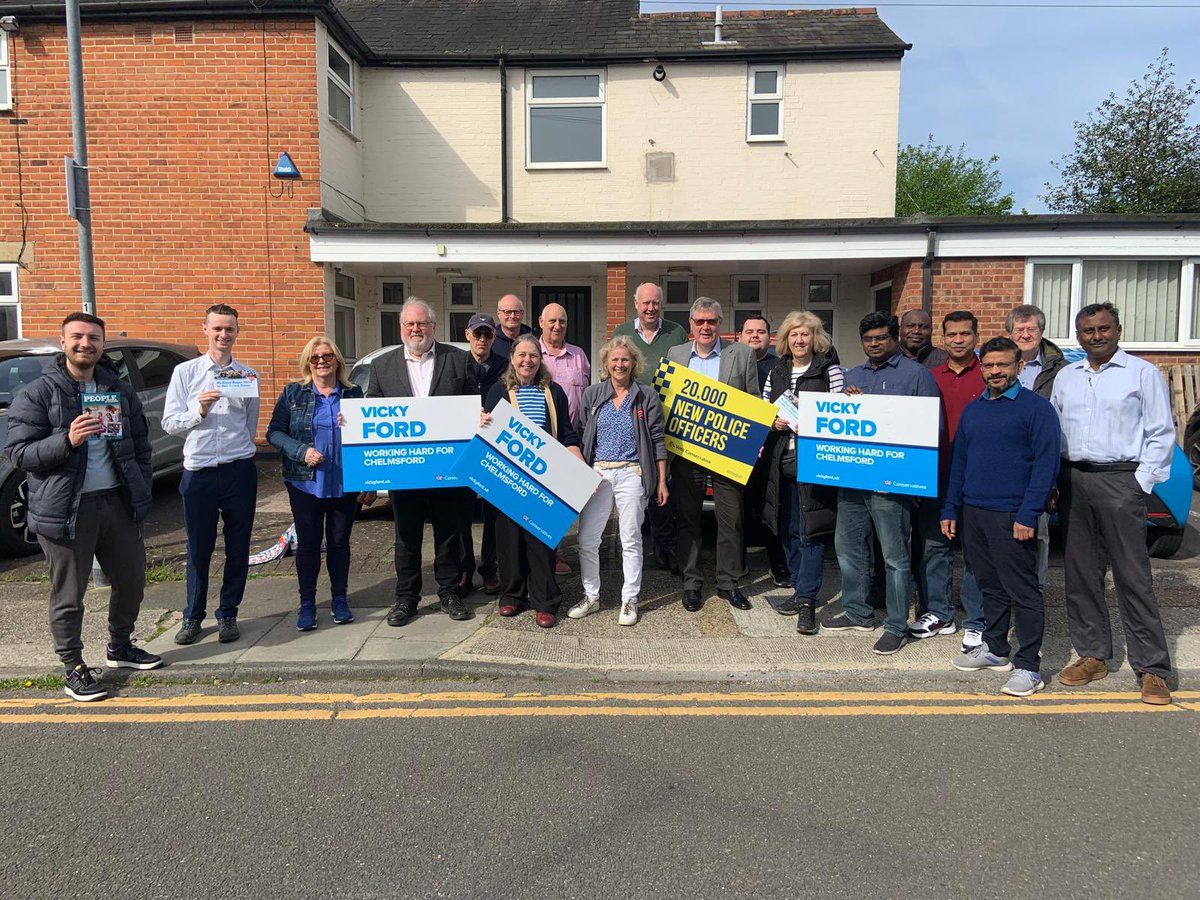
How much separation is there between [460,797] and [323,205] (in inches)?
437

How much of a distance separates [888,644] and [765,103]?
1232cm

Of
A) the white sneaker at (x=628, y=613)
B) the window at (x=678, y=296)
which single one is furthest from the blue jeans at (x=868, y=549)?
the window at (x=678, y=296)

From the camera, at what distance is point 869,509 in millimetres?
5070

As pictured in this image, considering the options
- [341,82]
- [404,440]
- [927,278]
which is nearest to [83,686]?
[404,440]

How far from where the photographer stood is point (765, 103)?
48.1ft

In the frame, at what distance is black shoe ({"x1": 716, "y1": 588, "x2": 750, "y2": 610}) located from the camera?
565 centimetres

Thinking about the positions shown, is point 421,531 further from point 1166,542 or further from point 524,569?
point 1166,542

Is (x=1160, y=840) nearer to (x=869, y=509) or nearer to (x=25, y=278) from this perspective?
(x=869, y=509)

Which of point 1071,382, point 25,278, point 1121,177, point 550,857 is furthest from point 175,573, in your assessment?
point 1121,177

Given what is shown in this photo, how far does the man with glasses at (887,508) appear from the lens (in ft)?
16.2

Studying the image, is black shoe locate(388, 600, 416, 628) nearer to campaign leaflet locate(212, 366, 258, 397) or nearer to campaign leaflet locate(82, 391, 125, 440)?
campaign leaflet locate(212, 366, 258, 397)

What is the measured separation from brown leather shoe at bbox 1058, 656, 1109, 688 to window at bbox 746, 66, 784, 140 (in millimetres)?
12031

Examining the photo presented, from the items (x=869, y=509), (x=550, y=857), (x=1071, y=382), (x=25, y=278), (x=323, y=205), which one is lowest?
(x=550, y=857)

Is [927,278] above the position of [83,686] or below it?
above
